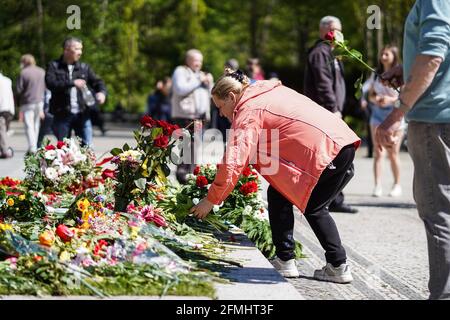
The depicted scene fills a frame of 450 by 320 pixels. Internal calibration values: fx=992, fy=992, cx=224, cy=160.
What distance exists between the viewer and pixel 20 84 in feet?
53.9

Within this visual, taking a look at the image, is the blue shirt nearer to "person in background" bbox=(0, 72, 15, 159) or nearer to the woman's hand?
the woman's hand

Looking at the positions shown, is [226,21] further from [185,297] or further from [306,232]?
[185,297]

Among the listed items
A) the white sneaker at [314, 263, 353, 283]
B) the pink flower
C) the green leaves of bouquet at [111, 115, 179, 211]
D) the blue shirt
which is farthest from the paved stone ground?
the pink flower

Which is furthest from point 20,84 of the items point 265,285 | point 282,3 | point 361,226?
point 282,3

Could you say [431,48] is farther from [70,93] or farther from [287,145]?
[70,93]

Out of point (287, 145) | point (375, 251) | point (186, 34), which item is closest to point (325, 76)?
point (375, 251)

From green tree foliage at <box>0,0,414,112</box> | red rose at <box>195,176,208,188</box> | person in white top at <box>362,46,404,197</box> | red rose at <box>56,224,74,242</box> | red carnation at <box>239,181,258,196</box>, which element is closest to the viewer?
red rose at <box>56,224,74,242</box>

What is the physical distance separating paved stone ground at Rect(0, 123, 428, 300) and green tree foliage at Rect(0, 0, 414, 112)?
1103 centimetres

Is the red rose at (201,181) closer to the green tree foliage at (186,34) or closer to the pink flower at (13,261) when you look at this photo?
the pink flower at (13,261)

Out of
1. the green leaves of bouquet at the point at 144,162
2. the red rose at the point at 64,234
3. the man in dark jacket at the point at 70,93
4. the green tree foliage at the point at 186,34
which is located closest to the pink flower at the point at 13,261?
the red rose at the point at 64,234

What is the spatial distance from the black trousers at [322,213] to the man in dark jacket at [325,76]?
340cm

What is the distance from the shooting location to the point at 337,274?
6270 millimetres

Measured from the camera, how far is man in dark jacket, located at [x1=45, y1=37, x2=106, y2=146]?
10.7 meters
